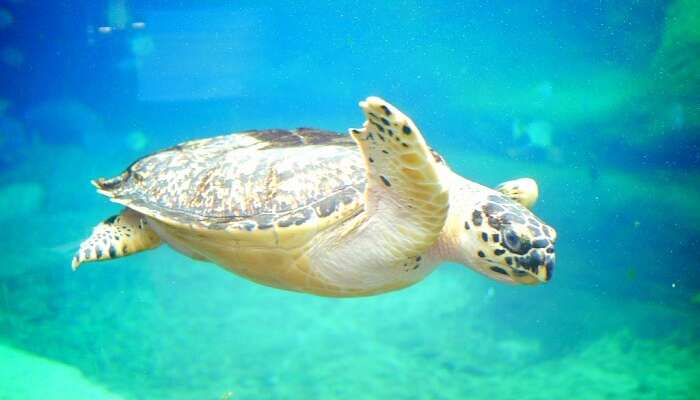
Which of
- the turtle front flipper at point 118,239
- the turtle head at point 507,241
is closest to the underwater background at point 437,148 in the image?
the turtle front flipper at point 118,239

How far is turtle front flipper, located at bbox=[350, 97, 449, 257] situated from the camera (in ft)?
5.70

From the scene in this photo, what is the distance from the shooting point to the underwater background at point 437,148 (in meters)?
5.75

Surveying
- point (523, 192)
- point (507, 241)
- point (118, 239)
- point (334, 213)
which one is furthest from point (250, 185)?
point (523, 192)

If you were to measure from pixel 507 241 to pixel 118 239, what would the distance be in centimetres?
250

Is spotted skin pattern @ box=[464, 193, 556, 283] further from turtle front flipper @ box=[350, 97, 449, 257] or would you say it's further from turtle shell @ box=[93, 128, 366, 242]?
turtle shell @ box=[93, 128, 366, 242]

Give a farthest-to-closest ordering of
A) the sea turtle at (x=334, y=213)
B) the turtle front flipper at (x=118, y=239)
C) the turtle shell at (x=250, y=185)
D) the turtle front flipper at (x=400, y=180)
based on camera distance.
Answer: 1. the turtle front flipper at (x=118, y=239)
2. the turtle shell at (x=250, y=185)
3. the sea turtle at (x=334, y=213)
4. the turtle front flipper at (x=400, y=180)

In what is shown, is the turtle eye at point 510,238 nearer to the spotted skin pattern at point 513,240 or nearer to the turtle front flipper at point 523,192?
the spotted skin pattern at point 513,240

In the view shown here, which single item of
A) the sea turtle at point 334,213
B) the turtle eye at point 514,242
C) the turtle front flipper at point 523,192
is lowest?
the turtle eye at point 514,242

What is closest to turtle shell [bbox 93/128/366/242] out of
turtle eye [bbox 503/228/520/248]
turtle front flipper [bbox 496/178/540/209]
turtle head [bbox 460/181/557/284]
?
turtle head [bbox 460/181/557/284]

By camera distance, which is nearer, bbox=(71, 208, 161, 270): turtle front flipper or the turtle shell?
the turtle shell

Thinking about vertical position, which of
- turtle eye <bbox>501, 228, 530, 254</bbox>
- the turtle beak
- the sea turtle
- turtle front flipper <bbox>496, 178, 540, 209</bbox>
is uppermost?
turtle front flipper <bbox>496, 178, 540, 209</bbox>

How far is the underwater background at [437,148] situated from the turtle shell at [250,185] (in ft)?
8.61

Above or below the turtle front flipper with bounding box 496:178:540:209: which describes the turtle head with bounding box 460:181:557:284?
below

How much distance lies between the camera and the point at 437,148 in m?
13.5
